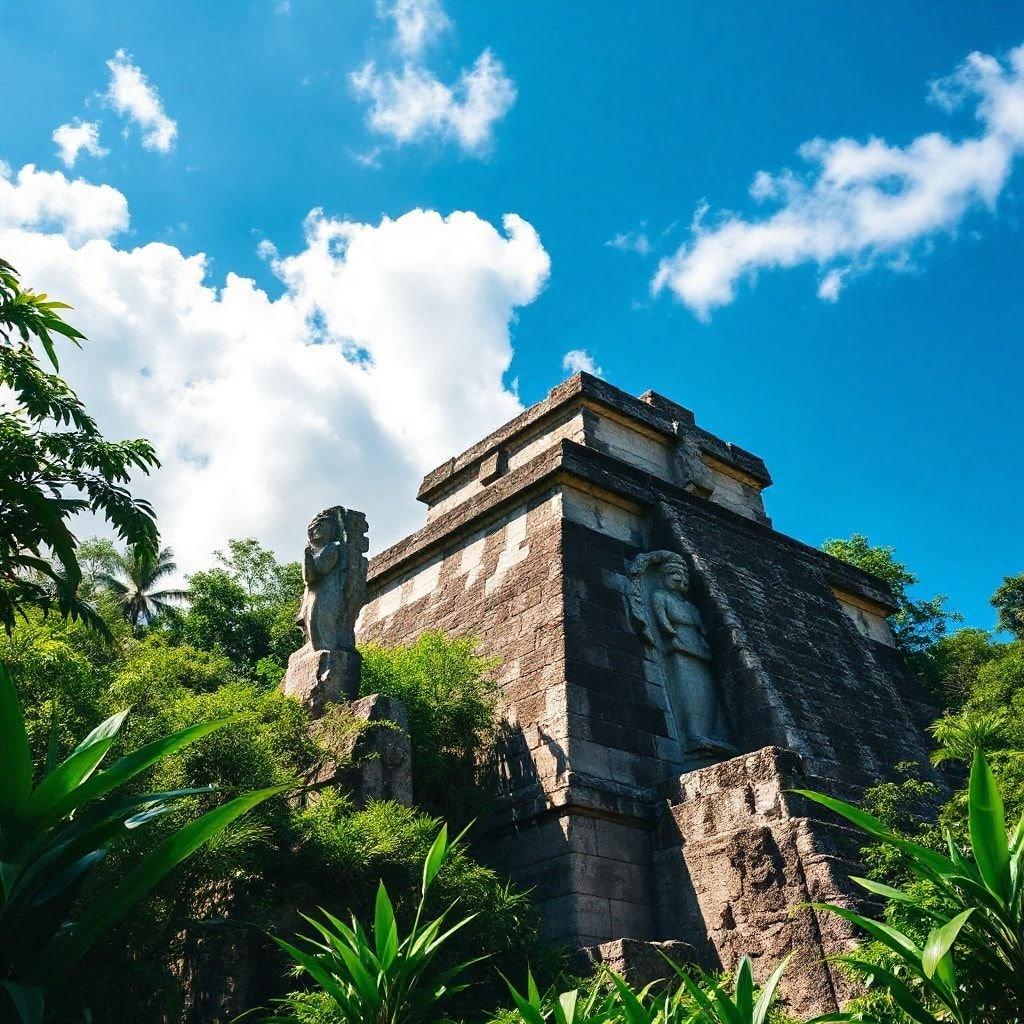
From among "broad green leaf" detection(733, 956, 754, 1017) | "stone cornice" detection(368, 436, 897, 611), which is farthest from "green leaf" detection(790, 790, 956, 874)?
"stone cornice" detection(368, 436, 897, 611)

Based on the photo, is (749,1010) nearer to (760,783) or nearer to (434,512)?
(760,783)

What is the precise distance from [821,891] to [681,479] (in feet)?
22.7

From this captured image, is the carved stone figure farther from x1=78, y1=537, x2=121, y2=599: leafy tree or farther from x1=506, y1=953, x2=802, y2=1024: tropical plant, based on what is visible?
x1=78, y1=537, x2=121, y2=599: leafy tree

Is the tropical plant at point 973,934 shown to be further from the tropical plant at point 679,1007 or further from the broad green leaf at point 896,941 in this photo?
the tropical plant at point 679,1007

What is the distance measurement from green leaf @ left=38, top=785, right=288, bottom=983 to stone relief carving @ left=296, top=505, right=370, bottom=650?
15.2ft

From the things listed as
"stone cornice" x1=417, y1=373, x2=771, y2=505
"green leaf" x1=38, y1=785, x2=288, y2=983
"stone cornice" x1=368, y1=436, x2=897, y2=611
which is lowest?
"green leaf" x1=38, y1=785, x2=288, y2=983

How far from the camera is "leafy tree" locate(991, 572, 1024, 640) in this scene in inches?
693

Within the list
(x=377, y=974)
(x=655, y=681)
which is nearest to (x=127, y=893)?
(x=377, y=974)

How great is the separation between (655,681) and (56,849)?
5867mm

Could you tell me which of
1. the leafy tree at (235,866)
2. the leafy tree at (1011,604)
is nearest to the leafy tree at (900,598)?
the leafy tree at (1011,604)

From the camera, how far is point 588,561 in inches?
344

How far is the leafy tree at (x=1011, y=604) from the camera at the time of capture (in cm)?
1761

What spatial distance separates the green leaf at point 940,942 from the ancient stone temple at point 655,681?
2.18 metres

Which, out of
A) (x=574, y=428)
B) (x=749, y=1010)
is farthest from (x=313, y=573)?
(x=749, y=1010)
